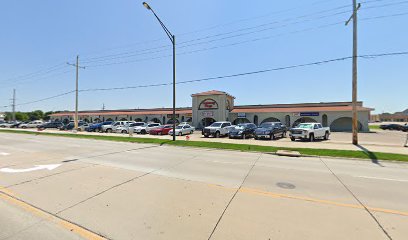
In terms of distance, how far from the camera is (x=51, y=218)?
3.91 meters

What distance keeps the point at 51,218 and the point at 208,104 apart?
37.2m

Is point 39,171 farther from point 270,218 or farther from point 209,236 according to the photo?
point 270,218

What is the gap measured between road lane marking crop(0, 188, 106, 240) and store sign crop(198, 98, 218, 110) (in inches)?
1409

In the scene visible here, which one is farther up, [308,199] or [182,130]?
[182,130]

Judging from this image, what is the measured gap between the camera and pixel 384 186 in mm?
6141

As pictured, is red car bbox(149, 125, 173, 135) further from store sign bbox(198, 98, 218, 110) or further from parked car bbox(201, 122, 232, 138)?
store sign bbox(198, 98, 218, 110)

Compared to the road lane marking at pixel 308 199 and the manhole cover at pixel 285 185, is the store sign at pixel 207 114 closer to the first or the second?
the manhole cover at pixel 285 185

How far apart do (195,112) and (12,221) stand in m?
38.4

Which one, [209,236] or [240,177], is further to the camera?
[240,177]

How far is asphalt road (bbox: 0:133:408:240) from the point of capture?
3439 mm

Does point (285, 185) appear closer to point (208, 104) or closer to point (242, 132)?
point (242, 132)

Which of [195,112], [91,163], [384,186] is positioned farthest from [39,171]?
[195,112]

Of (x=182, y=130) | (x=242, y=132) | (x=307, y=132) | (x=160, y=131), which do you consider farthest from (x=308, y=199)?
(x=160, y=131)

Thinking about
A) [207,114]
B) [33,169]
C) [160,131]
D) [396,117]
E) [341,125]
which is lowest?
[33,169]
